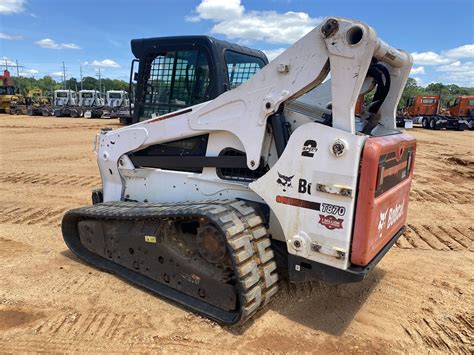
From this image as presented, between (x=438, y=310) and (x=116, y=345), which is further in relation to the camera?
(x=438, y=310)

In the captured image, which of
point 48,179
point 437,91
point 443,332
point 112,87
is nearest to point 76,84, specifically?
point 112,87

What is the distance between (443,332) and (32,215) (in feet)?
19.2

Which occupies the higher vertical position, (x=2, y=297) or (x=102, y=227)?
(x=102, y=227)

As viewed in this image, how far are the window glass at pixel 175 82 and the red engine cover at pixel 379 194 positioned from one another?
5.95 feet

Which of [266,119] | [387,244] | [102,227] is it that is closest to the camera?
[266,119]

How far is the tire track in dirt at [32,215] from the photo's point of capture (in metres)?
6.19

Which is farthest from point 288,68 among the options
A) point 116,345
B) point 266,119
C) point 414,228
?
point 414,228

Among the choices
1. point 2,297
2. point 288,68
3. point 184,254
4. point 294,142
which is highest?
point 288,68

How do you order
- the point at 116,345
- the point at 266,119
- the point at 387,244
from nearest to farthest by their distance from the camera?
the point at 116,345 → the point at 266,119 → the point at 387,244

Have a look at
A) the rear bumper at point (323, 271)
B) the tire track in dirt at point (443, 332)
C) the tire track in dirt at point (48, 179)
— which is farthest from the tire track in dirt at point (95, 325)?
the tire track in dirt at point (48, 179)

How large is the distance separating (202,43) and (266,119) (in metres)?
1.17

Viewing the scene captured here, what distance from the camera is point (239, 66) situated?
176 inches

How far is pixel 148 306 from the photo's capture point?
383 cm

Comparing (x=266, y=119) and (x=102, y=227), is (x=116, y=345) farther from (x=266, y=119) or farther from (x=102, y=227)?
(x=266, y=119)
